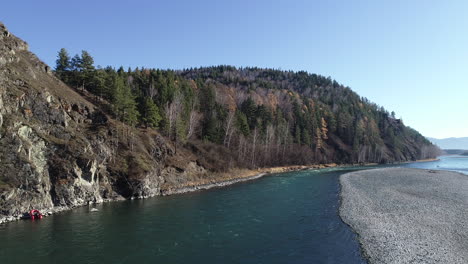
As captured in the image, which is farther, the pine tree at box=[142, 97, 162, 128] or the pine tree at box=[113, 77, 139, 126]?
the pine tree at box=[142, 97, 162, 128]

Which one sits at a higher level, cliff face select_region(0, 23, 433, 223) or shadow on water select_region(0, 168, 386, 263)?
cliff face select_region(0, 23, 433, 223)

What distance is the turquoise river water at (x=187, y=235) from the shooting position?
18.4 meters

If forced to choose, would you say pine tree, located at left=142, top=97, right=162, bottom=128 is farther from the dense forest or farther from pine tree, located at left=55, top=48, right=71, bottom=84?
pine tree, located at left=55, top=48, right=71, bottom=84

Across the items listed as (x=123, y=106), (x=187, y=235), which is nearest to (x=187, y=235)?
(x=187, y=235)

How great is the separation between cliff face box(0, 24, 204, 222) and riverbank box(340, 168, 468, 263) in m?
30.6

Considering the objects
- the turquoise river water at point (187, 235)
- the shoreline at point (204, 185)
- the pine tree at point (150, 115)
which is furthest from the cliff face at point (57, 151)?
the pine tree at point (150, 115)

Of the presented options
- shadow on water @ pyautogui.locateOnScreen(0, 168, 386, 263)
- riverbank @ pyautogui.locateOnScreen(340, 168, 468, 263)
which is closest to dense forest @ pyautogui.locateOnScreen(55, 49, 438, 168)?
shadow on water @ pyautogui.locateOnScreen(0, 168, 386, 263)

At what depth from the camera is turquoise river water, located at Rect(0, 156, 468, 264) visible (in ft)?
60.3

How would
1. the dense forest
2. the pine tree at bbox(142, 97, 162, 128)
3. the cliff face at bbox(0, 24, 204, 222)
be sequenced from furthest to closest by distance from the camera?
the dense forest
the pine tree at bbox(142, 97, 162, 128)
the cliff face at bbox(0, 24, 204, 222)

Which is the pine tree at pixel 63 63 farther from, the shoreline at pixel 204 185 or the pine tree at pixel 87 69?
the shoreline at pixel 204 185

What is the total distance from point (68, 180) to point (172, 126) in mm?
30554

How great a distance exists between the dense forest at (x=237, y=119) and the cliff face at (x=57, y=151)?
27.4 ft

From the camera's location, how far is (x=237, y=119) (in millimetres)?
82562

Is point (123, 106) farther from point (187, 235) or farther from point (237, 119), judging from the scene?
point (237, 119)
